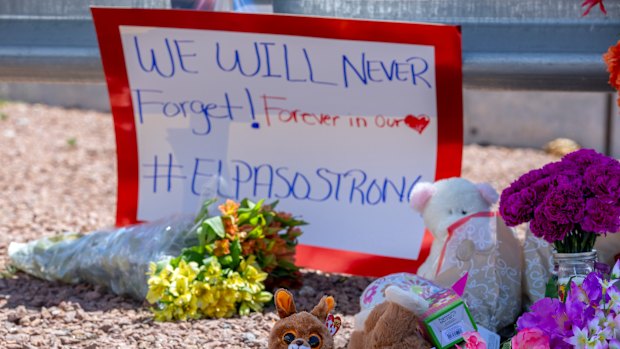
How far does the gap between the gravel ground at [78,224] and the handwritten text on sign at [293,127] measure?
0.90ft

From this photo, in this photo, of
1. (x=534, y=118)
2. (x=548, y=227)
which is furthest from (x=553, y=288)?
(x=534, y=118)

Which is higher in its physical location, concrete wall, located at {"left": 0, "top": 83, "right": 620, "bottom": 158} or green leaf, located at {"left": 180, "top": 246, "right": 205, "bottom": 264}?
green leaf, located at {"left": 180, "top": 246, "right": 205, "bottom": 264}

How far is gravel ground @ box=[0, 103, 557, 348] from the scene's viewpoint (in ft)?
9.61

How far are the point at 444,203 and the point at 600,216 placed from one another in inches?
28.8

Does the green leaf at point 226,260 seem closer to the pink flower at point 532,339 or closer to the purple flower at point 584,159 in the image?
the purple flower at point 584,159

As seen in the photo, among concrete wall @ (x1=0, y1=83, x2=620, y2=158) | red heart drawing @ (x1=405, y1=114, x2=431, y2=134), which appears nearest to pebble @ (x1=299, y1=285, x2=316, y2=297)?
red heart drawing @ (x1=405, y1=114, x2=431, y2=134)

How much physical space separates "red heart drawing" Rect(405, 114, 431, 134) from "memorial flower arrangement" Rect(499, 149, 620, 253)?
892 mm

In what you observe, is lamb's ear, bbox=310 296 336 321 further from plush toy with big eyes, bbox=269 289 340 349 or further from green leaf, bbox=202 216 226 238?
green leaf, bbox=202 216 226 238

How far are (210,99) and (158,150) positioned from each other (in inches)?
11.3


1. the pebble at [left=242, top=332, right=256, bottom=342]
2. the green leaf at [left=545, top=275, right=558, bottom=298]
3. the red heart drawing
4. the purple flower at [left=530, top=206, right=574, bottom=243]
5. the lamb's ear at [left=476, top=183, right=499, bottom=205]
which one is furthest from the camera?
the red heart drawing

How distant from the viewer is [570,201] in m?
2.40

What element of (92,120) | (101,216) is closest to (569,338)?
(101,216)

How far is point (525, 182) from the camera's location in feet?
8.38

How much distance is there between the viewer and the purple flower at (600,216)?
238cm
